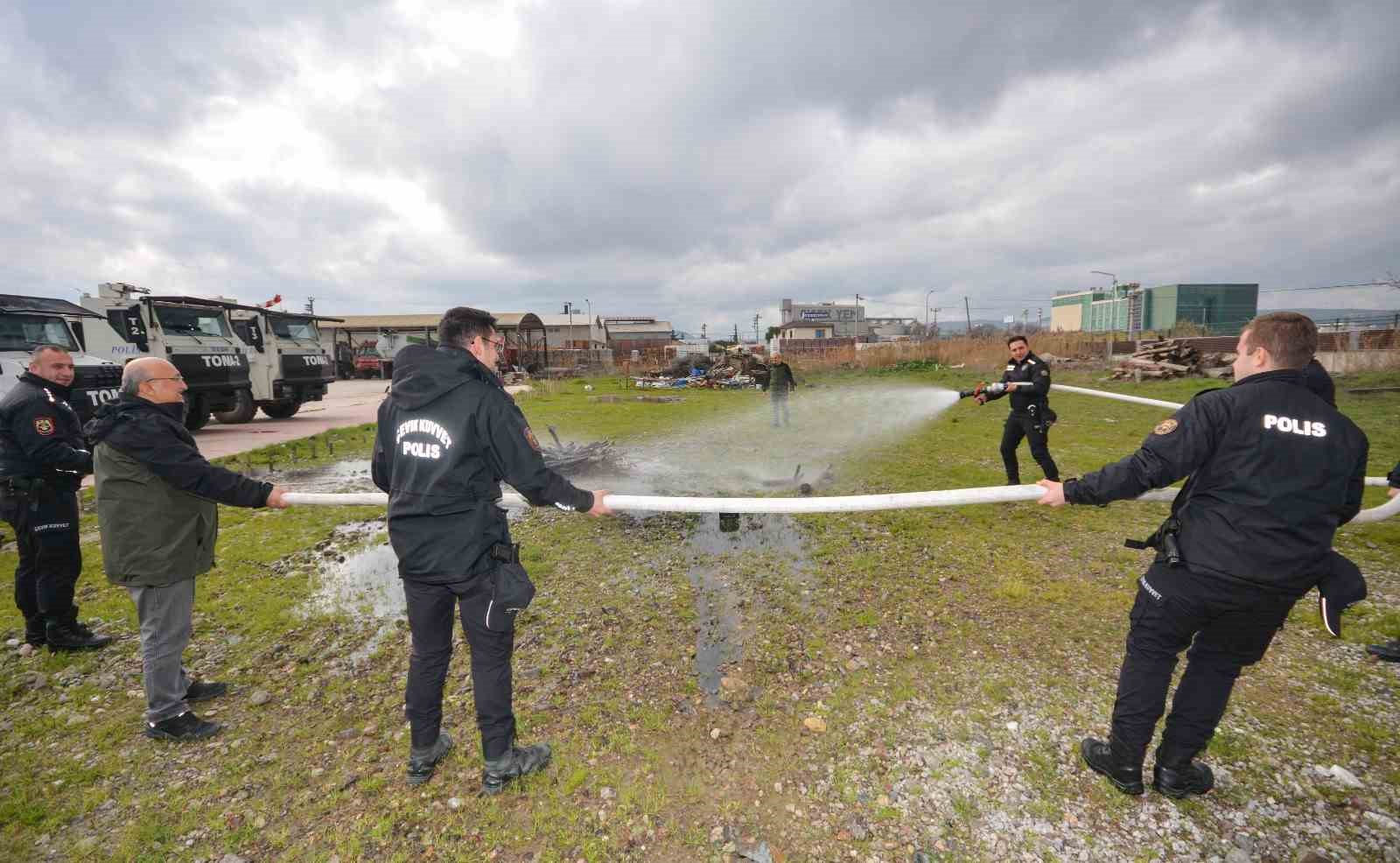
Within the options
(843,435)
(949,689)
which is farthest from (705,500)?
(843,435)

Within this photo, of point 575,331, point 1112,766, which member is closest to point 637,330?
Result: point 575,331

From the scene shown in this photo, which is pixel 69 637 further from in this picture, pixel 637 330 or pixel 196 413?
pixel 637 330

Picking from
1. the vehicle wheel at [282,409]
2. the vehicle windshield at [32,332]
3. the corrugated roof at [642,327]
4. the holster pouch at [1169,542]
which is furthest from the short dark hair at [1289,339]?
the corrugated roof at [642,327]

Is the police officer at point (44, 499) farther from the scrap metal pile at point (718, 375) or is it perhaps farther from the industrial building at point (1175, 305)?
the industrial building at point (1175, 305)

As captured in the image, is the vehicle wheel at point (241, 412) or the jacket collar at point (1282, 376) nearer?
the jacket collar at point (1282, 376)

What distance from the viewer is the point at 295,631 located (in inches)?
167

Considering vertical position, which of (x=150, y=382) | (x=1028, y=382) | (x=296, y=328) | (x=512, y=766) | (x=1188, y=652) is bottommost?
(x=512, y=766)

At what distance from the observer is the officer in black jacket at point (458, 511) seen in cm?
254

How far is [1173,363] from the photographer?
2316 centimetres

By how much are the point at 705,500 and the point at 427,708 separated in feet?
6.38

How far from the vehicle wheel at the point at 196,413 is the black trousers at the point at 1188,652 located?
54.4 feet

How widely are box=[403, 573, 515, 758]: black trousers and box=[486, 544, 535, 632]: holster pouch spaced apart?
1.3 inches

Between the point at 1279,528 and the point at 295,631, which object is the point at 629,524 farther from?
the point at 1279,528

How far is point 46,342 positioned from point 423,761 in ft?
38.9
